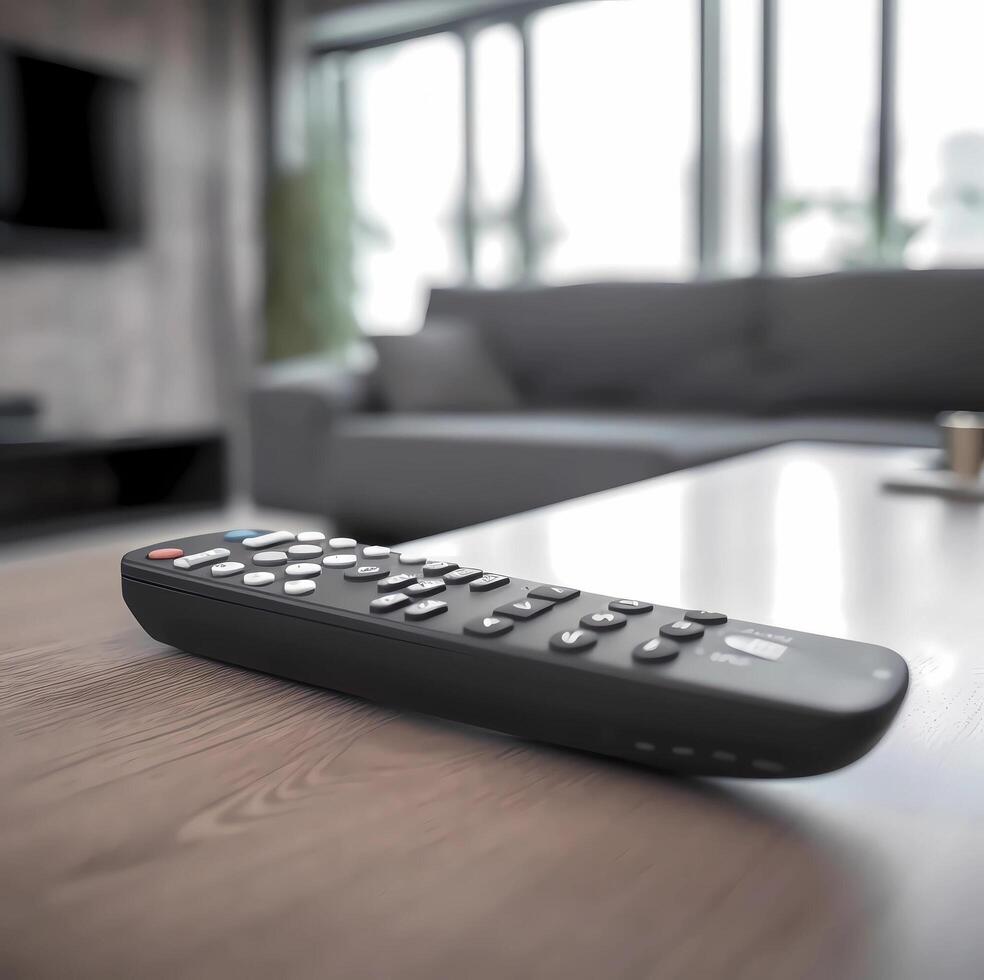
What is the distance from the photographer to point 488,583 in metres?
0.42

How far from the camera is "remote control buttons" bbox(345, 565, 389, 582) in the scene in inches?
16.9

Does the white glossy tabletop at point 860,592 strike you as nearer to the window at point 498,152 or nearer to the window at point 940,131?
the window at point 940,131

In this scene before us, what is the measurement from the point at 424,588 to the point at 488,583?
3cm

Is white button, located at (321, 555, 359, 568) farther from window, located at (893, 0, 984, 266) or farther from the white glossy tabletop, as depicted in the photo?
window, located at (893, 0, 984, 266)

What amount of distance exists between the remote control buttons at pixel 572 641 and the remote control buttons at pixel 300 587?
0.12m

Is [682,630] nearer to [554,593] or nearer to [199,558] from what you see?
[554,593]

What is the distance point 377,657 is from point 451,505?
6.26 ft

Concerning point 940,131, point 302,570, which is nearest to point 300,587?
point 302,570

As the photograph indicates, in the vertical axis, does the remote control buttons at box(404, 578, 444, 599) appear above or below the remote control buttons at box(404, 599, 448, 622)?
above

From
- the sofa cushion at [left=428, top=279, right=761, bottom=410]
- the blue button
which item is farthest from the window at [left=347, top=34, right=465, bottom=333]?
the blue button

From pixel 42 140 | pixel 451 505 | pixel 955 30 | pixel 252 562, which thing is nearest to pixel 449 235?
pixel 42 140

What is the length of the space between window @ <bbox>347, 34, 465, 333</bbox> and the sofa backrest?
1749 millimetres

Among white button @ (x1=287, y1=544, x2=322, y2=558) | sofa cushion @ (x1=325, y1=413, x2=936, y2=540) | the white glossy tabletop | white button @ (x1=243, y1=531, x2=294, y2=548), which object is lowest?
sofa cushion @ (x1=325, y1=413, x2=936, y2=540)

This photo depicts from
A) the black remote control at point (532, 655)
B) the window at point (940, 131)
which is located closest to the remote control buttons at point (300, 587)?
the black remote control at point (532, 655)
